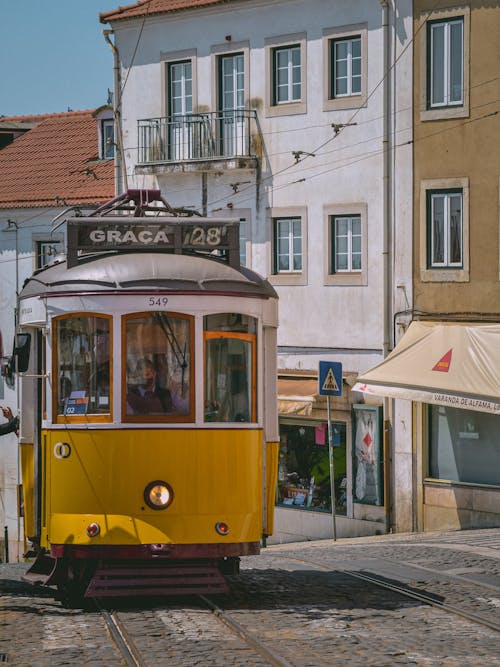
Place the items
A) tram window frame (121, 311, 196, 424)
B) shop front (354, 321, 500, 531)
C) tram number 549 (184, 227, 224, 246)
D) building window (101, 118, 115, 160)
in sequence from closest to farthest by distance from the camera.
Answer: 1. tram window frame (121, 311, 196, 424)
2. tram number 549 (184, 227, 224, 246)
3. shop front (354, 321, 500, 531)
4. building window (101, 118, 115, 160)

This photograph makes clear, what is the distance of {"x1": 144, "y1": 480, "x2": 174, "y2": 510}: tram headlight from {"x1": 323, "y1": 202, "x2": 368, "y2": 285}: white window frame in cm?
1569

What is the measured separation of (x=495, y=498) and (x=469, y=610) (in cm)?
1262

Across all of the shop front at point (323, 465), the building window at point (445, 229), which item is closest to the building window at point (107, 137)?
the shop front at point (323, 465)

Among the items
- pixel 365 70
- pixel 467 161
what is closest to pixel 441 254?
pixel 467 161

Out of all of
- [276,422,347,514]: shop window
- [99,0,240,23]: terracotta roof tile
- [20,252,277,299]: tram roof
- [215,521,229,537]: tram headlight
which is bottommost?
[276,422,347,514]: shop window

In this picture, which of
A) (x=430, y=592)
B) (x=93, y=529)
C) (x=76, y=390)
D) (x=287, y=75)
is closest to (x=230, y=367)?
(x=76, y=390)

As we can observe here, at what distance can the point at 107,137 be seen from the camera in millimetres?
36438

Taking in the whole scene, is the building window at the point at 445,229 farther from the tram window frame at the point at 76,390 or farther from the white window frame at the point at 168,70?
the tram window frame at the point at 76,390

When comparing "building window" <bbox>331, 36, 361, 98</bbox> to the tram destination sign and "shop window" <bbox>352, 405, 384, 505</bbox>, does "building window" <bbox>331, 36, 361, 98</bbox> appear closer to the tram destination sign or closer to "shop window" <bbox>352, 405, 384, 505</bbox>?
"shop window" <bbox>352, 405, 384, 505</bbox>

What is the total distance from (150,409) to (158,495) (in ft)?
2.37

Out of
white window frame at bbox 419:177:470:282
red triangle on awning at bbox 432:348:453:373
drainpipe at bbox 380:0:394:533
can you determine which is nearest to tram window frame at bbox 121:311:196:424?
red triangle on awning at bbox 432:348:453:373

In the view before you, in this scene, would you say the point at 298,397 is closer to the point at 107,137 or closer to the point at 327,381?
the point at 327,381

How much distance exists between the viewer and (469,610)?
39.9 ft

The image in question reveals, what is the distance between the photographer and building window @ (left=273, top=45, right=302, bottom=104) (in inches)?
1119
